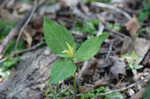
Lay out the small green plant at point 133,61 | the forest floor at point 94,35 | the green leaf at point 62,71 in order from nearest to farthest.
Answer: the green leaf at point 62,71
the forest floor at point 94,35
the small green plant at point 133,61

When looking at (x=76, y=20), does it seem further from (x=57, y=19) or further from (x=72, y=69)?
(x=72, y=69)

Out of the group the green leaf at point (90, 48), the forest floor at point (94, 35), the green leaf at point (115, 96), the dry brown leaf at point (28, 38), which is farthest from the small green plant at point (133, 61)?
the dry brown leaf at point (28, 38)

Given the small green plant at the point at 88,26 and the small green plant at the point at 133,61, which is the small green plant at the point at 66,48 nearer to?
the small green plant at the point at 133,61

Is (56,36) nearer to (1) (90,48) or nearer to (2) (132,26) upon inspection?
(1) (90,48)

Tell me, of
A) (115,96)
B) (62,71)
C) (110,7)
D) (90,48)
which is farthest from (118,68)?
(110,7)

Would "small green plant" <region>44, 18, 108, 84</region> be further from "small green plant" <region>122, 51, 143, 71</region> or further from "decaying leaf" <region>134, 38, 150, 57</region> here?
"decaying leaf" <region>134, 38, 150, 57</region>

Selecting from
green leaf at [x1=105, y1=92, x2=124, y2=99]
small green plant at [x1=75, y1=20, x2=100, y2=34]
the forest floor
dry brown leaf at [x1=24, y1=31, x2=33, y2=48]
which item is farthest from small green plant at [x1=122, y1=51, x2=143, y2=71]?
dry brown leaf at [x1=24, y1=31, x2=33, y2=48]

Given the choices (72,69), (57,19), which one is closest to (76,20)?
(57,19)

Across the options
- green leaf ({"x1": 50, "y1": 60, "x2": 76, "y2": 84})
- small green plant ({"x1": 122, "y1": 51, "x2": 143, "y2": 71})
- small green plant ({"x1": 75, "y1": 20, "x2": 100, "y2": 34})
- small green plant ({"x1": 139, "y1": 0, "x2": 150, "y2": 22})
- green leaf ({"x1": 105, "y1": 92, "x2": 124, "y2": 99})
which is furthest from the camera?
small green plant ({"x1": 139, "y1": 0, "x2": 150, "y2": 22})
